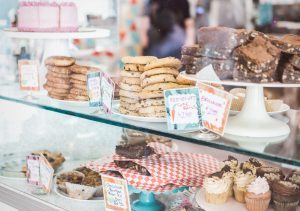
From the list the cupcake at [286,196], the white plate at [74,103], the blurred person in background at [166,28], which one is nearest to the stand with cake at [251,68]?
the cupcake at [286,196]

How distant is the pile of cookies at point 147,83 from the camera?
5.57 feet

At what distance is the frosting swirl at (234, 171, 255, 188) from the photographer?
69.9 inches

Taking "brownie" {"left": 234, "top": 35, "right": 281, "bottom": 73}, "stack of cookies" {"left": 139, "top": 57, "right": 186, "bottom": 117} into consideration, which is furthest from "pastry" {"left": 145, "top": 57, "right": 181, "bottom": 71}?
"brownie" {"left": 234, "top": 35, "right": 281, "bottom": 73}

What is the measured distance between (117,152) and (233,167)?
465mm

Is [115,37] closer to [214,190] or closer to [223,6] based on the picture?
[223,6]

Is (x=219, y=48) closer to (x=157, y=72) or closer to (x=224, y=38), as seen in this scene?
(x=224, y=38)

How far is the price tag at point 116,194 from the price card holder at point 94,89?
0.28 meters

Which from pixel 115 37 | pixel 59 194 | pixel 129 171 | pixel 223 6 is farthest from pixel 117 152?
pixel 223 6

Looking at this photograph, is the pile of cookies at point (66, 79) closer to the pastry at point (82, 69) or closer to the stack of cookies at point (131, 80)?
the pastry at point (82, 69)

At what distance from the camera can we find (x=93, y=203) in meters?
2.05

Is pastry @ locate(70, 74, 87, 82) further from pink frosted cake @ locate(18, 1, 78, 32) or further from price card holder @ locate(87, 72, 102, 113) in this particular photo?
pink frosted cake @ locate(18, 1, 78, 32)

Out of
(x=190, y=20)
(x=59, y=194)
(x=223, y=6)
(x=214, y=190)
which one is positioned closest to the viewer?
(x=214, y=190)

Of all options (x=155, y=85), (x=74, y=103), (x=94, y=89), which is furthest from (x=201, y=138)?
(x=74, y=103)

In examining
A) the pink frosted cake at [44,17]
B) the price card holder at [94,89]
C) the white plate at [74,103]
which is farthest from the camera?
the pink frosted cake at [44,17]
